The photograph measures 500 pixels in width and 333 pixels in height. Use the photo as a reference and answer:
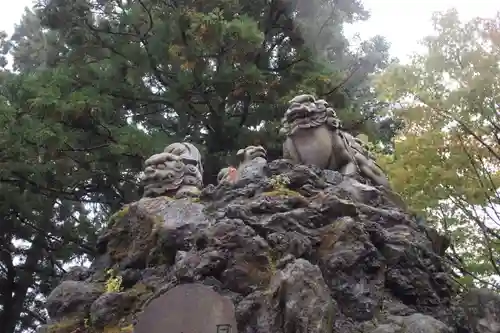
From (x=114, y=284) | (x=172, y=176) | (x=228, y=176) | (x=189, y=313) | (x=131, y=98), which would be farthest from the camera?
(x=131, y=98)

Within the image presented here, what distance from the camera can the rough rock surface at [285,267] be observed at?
4055mm

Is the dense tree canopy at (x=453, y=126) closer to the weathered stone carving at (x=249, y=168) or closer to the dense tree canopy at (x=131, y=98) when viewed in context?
the weathered stone carving at (x=249, y=168)

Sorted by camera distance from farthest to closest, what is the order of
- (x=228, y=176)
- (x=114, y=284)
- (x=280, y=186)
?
1. (x=228, y=176)
2. (x=280, y=186)
3. (x=114, y=284)

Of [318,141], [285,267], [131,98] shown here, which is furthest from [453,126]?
[131,98]

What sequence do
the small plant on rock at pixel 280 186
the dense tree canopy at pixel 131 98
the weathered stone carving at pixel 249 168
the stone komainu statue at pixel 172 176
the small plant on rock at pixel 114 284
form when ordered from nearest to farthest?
the small plant on rock at pixel 114 284 < the small plant on rock at pixel 280 186 < the weathered stone carving at pixel 249 168 < the stone komainu statue at pixel 172 176 < the dense tree canopy at pixel 131 98

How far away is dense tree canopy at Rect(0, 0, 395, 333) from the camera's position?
7840 millimetres

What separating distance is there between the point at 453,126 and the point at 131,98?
5258mm

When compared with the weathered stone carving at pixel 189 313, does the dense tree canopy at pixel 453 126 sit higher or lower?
higher

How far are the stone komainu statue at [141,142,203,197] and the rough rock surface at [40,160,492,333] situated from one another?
366mm

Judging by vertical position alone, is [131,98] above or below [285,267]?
above

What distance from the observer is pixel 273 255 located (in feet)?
14.6

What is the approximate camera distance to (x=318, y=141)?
5.74m

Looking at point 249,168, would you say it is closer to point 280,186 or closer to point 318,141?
point 280,186

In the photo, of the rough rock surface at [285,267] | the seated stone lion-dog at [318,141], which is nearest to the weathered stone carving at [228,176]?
the rough rock surface at [285,267]
